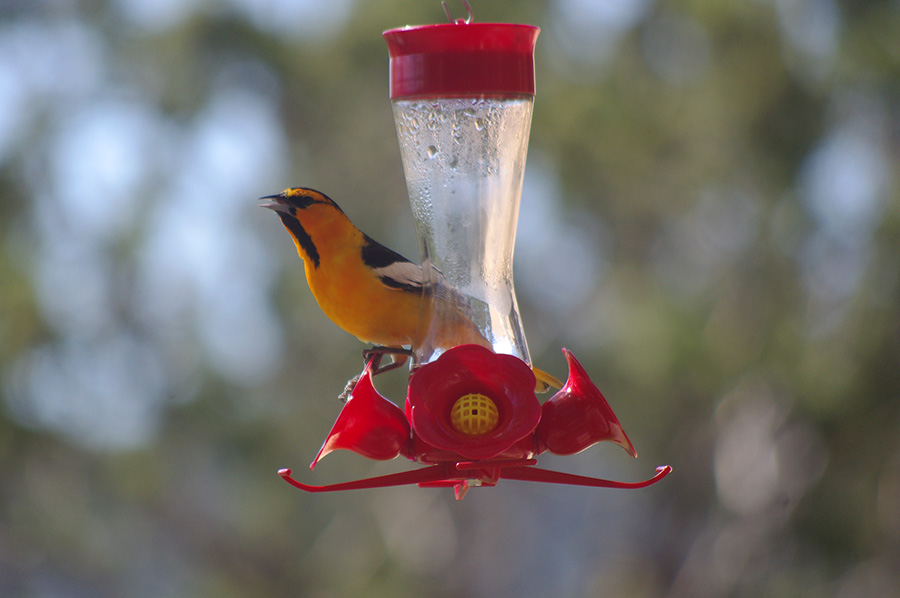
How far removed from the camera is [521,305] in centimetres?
641

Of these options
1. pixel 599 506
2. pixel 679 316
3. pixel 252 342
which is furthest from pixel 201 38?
pixel 599 506

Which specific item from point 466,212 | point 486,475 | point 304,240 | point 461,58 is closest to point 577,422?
point 486,475

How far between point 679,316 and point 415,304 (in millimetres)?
3531

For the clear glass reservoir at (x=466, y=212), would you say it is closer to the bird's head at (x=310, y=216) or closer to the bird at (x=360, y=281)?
the bird at (x=360, y=281)

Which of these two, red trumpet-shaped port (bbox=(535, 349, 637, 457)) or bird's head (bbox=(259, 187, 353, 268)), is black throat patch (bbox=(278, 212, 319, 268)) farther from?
red trumpet-shaped port (bbox=(535, 349, 637, 457))

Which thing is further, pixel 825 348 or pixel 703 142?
pixel 703 142

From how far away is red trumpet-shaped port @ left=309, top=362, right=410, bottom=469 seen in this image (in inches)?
64.7

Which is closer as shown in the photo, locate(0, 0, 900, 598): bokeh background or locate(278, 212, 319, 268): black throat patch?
locate(278, 212, 319, 268): black throat patch

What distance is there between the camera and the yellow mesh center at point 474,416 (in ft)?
5.37

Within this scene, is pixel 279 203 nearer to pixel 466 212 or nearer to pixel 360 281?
pixel 360 281

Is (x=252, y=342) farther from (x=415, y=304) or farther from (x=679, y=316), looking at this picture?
(x=415, y=304)

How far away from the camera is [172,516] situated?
7.40m

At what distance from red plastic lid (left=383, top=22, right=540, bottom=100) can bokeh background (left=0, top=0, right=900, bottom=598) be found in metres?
3.36

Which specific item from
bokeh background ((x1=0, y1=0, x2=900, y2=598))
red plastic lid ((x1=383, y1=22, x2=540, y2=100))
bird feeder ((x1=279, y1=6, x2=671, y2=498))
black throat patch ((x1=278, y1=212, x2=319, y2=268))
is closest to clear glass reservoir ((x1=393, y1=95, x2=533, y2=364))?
bird feeder ((x1=279, y1=6, x2=671, y2=498))
